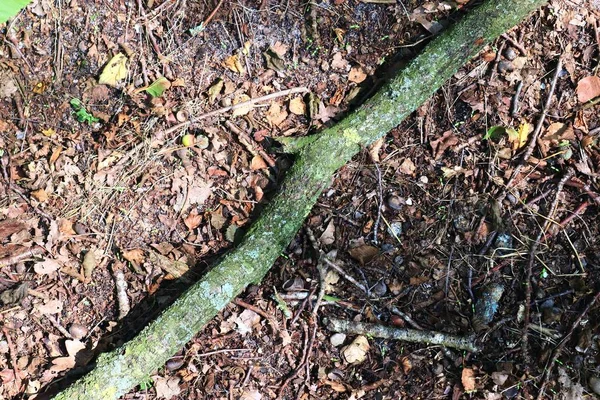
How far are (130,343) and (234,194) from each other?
1.11 metres

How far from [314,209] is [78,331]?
5.49 feet

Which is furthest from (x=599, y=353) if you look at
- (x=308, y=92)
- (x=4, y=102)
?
(x=4, y=102)

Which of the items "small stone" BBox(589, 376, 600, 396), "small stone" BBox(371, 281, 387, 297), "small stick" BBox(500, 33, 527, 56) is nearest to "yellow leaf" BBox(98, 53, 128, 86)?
"small stone" BBox(371, 281, 387, 297)

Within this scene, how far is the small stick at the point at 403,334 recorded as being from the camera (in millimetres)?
3025

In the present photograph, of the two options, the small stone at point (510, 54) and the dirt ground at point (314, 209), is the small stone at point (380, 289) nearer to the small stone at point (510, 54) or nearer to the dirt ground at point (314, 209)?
the dirt ground at point (314, 209)

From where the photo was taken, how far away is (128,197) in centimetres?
327

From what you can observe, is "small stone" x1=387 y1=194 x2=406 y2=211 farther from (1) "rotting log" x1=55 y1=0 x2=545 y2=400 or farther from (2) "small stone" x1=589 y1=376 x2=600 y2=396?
(2) "small stone" x1=589 y1=376 x2=600 y2=396

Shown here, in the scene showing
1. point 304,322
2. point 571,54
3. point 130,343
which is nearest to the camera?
point 130,343

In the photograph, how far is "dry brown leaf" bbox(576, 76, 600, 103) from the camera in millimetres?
3299

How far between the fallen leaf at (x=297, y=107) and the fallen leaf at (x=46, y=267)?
1.83 m

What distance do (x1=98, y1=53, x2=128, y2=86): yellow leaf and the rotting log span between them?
53.4 inches

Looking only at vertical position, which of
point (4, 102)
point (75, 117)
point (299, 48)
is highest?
point (4, 102)

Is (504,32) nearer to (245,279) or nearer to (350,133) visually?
(350,133)

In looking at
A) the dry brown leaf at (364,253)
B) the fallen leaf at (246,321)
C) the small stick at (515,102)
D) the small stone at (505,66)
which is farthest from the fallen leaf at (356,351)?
the small stone at (505,66)
